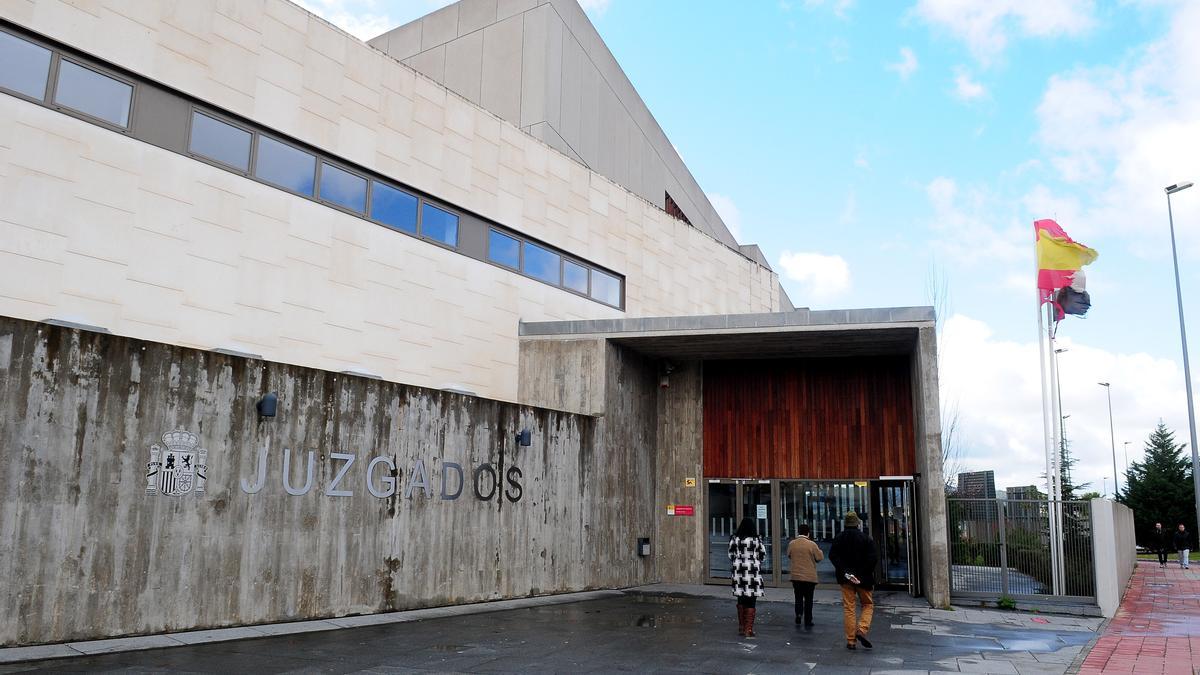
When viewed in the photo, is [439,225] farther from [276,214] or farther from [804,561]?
[804,561]

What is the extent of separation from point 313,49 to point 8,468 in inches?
349

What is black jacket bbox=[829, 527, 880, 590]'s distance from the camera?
34.3 feet

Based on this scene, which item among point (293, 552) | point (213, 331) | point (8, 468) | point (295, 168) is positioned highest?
point (295, 168)

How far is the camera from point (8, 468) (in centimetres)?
857

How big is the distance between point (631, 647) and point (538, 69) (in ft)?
55.1

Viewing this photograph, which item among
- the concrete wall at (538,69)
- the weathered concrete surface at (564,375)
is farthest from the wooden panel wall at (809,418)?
the concrete wall at (538,69)

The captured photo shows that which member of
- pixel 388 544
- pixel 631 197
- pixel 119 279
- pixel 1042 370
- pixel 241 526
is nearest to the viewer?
pixel 241 526

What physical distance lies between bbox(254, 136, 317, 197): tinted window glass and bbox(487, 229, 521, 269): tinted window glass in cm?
439

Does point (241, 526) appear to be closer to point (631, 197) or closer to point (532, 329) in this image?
point (532, 329)

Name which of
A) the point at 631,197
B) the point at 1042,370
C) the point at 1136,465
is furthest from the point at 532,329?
the point at 1136,465

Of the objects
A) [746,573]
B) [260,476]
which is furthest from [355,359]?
[746,573]

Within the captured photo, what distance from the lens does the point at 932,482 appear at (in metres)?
15.2

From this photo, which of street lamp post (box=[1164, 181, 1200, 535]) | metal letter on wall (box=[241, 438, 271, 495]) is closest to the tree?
street lamp post (box=[1164, 181, 1200, 535])

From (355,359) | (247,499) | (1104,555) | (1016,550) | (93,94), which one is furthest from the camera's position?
(1016,550)
